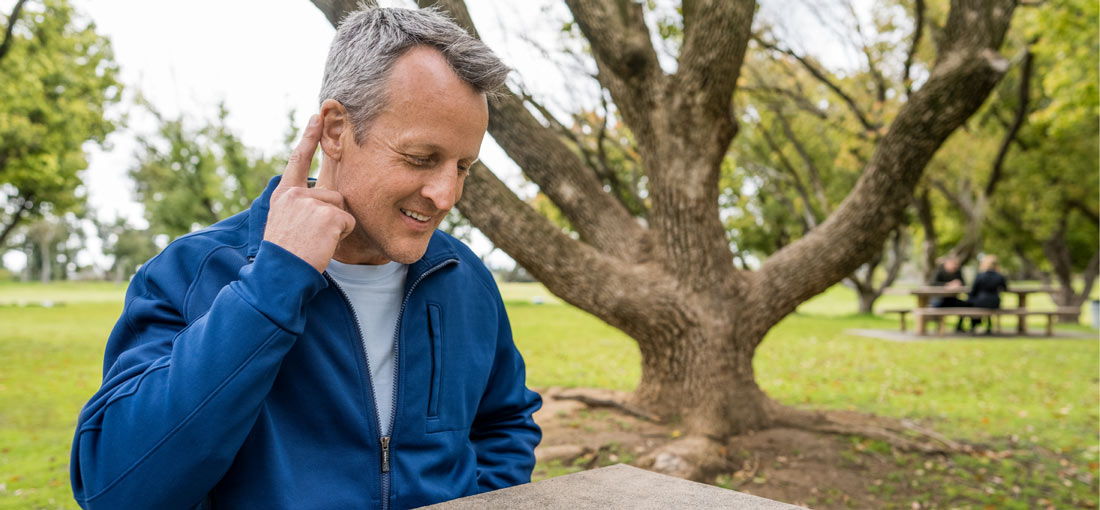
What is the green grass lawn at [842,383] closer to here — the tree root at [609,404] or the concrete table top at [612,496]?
the tree root at [609,404]

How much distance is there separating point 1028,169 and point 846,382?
17585 mm

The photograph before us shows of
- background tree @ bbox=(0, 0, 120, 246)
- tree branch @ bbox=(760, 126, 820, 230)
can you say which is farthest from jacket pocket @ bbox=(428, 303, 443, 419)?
background tree @ bbox=(0, 0, 120, 246)

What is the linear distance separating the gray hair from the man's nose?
Answer: 0.62ft

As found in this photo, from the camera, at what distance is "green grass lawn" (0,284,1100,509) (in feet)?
21.4

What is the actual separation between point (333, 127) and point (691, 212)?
4850 mm

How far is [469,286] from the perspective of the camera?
2082 millimetres

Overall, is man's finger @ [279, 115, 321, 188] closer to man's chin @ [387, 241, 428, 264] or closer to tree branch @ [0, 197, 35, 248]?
man's chin @ [387, 241, 428, 264]

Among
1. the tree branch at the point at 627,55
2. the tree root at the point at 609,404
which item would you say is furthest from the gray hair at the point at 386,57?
the tree root at the point at 609,404

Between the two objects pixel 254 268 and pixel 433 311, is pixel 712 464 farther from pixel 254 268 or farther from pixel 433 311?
pixel 254 268

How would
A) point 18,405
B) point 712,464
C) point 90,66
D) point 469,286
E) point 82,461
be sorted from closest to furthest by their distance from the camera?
point 82,461 → point 469,286 → point 712,464 → point 18,405 → point 90,66

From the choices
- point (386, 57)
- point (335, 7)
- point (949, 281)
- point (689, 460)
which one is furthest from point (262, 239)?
point (949, 281)

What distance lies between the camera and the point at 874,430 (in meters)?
6.89

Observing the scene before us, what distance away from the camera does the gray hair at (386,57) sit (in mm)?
1693

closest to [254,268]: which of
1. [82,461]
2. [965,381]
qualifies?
[82,461]
